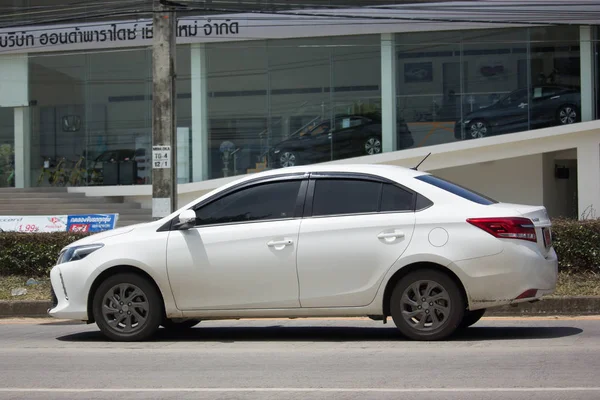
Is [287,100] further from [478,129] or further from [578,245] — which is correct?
[578,245]

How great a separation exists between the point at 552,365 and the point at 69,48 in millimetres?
23453

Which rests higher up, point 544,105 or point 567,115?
point 544,105

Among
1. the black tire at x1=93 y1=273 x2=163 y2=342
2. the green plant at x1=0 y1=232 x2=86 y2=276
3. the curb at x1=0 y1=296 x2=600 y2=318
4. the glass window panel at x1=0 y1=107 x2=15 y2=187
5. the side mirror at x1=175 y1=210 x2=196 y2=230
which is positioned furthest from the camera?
the glass window panel at x1=0 y1=107 x2=15 y2=187

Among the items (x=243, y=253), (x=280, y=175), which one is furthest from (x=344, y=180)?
(x=243, y=253)

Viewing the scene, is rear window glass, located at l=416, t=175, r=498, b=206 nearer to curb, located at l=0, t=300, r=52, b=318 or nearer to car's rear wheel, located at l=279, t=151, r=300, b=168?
Result: curb, located at l=0, t=300, r=52, b=318

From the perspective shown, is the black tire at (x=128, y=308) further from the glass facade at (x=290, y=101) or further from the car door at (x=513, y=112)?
the car door at (x=513, y=112)

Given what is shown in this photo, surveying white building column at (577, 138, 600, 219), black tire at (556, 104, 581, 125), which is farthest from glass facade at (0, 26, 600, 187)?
white building column at (577, 138, 600, 219)

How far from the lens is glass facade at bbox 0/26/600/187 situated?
24.9 metres

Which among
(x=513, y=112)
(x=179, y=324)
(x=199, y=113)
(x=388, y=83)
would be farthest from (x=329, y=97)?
(x=179, y=324)

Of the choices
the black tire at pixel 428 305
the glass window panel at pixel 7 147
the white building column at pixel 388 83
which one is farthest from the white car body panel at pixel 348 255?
the glass window panel at pixel 7 147

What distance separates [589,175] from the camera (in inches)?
958

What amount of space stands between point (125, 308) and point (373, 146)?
17.4 m

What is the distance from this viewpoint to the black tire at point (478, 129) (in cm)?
2498

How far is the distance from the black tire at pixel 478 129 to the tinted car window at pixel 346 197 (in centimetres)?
1685
